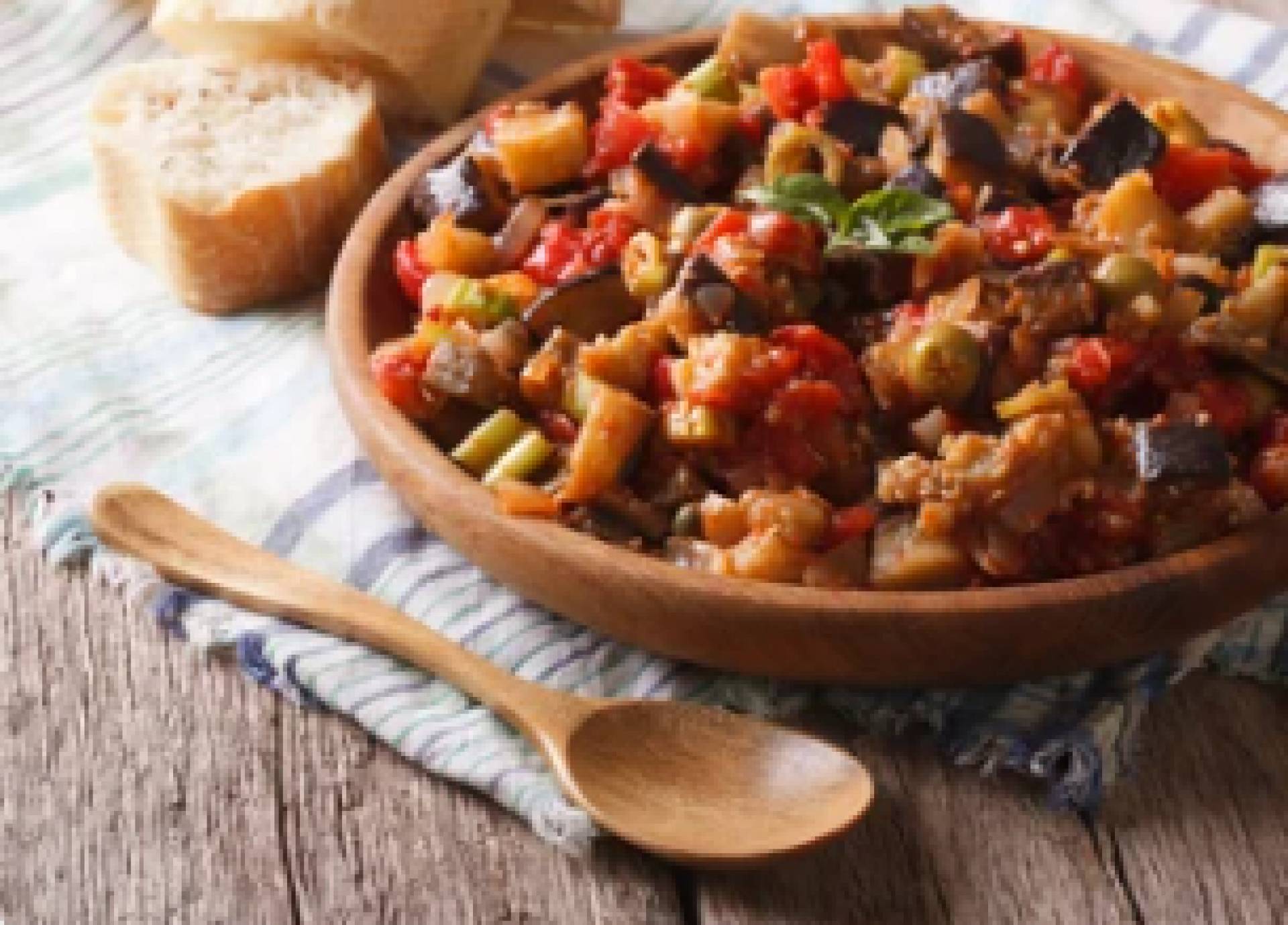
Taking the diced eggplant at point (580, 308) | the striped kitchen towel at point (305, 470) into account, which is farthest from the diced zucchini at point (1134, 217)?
the diced eggplant at point (580, 308)

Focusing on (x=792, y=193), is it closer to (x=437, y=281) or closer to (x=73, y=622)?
(x=437, y=281)

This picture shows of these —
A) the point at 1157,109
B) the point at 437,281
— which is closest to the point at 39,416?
the point at 437,281

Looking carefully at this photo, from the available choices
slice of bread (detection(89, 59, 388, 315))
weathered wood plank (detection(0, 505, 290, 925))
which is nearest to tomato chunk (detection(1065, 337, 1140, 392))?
weathered wood plank (detection(0, 505, 290, 925))

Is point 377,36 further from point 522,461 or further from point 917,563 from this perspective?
point 917,563

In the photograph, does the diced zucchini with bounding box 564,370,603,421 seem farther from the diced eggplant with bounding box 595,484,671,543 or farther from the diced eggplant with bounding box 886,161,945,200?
the diced eggplant with bounding box 886,161,945,200

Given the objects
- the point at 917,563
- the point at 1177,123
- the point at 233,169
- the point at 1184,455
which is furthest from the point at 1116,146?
the point at 233,169

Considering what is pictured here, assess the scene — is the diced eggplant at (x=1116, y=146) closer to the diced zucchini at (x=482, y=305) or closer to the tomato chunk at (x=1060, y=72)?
the tomato chunk at (x=1060, y=72)
